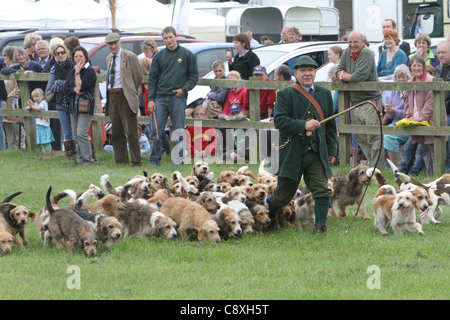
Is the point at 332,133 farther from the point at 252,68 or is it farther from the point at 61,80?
the point at 61,80

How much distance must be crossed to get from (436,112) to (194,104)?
16.8 ft

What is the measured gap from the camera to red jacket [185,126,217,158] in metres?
15.2

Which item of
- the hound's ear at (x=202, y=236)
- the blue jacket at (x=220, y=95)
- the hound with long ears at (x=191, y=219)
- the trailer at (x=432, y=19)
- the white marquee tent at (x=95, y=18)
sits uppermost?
the white marquee tent at (x=95, y=18)

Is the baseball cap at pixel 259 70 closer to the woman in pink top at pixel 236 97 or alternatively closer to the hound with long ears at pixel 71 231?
the woman in pink top at pixel 236 97

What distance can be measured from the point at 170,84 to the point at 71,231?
6086 mm

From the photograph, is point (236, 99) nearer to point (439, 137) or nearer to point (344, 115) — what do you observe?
point (344, 115)

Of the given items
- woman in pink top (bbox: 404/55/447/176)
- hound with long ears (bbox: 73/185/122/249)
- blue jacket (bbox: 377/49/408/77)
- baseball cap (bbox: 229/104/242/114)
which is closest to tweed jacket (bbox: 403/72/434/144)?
woman in pink top (bbox: 404/55/447/176)

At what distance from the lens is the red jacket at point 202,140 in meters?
15.2

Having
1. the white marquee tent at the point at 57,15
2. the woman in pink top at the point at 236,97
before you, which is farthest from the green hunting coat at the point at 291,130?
the white marquee tent at the point at 57,15

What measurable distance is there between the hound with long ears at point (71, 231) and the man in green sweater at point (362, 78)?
6.13 meters

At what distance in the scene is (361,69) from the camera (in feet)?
43.8

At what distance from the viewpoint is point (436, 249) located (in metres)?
8.52

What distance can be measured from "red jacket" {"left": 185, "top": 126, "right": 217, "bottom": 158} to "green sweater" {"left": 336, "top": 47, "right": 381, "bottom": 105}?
2770mm
